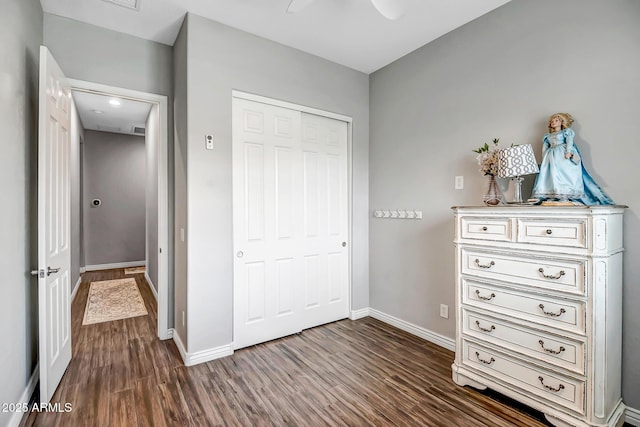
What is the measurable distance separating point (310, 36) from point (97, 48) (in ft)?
6.10

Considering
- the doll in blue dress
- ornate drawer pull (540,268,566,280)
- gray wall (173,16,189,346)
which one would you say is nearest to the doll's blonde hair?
the doll in blue dress

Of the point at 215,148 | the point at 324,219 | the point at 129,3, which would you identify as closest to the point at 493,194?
the point at 324,219

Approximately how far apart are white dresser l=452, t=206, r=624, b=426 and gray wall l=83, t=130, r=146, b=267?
6.83m

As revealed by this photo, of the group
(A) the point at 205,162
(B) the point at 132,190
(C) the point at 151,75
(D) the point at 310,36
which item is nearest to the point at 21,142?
(A) the point at 205,162

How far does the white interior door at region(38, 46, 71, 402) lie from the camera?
1.92 metres

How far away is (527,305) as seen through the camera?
1.94 m

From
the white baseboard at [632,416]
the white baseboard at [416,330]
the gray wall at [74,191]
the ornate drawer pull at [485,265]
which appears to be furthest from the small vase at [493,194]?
the gray wall at [74,191]

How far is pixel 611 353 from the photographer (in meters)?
1.78

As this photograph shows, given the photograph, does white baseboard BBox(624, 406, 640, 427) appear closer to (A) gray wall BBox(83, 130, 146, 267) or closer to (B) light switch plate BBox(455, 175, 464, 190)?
(B) light switch plate BBox(455, 175, 464, 190)

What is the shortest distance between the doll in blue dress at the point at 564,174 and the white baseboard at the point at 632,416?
1249mm

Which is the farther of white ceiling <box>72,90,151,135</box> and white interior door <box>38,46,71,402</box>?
white ceiling <box>72,90,151,135</box>

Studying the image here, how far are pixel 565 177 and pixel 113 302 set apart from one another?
16.8 ft

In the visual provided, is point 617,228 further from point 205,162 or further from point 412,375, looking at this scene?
point 205,162

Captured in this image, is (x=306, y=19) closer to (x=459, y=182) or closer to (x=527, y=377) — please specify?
(x=459, y=182)
